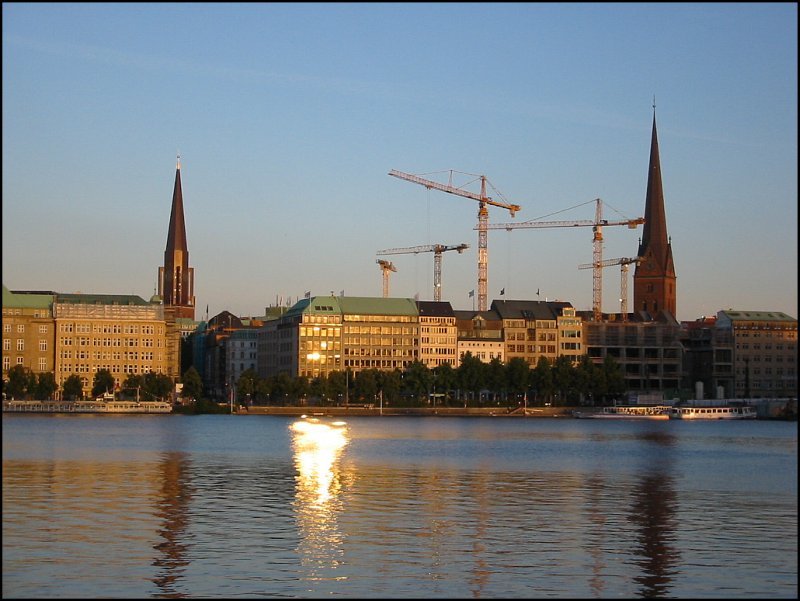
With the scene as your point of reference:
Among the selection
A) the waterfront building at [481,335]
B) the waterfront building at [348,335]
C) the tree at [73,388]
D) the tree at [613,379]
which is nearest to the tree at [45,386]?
the tree at [73,388]

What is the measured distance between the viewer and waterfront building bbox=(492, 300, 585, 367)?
173000mm

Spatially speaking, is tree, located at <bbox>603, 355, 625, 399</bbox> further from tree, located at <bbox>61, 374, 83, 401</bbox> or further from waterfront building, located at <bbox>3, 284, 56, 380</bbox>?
waterfront building, located at <bbox>3, 284, 56, 380</bbox>

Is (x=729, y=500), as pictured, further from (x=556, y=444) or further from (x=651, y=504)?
(x=556, y=444)

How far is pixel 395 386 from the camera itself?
14525 centimetres

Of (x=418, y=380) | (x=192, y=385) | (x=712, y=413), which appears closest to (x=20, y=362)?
(x=192, y=385)

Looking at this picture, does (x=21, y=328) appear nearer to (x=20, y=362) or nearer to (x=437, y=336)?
→ (x=20, y=362)

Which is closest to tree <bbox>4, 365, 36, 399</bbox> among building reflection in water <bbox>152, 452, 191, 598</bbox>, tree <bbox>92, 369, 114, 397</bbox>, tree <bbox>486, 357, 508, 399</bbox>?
tree <bbox>92, 369, 114, 397</bbox>

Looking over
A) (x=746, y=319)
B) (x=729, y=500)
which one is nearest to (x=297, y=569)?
(x=729, y=500)

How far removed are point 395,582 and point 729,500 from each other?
21318 millimetres

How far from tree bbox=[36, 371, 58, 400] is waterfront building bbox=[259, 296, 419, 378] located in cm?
3062

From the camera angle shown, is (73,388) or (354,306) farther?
(354,306)

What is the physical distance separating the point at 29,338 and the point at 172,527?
128m

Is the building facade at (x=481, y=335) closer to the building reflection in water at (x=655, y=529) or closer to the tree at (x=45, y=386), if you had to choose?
the tree at (x=45, y=386)

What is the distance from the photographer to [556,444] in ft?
274
